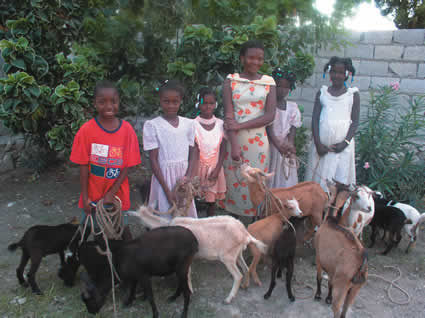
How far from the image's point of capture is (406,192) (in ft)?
16.8

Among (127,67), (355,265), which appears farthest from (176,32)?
(355,265)

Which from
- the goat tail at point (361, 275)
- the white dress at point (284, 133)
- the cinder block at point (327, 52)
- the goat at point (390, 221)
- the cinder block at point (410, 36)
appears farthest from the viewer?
the cinder block at point (327, 52)

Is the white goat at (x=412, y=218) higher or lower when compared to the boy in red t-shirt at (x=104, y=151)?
lower

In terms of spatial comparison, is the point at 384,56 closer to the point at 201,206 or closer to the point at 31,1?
the point at 201,206

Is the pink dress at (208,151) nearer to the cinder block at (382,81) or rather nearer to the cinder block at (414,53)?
the cinder block at (382,81)

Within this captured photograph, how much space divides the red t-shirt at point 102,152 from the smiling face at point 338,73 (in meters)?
2.44

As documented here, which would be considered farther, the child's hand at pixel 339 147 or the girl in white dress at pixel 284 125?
the girl in white dress at pixel 284 125

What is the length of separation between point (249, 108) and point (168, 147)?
1062 millimetres

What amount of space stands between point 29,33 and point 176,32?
2023 mm

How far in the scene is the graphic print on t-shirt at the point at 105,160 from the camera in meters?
2.96

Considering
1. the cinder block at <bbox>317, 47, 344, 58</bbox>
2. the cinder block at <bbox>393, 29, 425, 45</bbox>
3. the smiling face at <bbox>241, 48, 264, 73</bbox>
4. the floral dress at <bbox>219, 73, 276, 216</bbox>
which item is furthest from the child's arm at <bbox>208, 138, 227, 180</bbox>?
the cinder block at <bbox>393, 29, 425, 45</bbox>

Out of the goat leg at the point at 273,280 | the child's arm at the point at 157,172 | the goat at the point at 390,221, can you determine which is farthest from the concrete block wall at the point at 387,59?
the goat leg at the point at 273,280

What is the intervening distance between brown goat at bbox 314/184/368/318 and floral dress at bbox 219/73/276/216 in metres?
0.99

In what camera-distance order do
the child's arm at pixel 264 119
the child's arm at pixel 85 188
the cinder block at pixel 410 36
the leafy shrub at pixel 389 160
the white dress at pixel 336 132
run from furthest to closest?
1. the cinder block at pixel 410 36
2. the leafy shrub at pixel 389 160
3. the white dress at pixel 336 132
4. the child's arm at pixel 264 119
5. the child's arm at pixel 85 188
